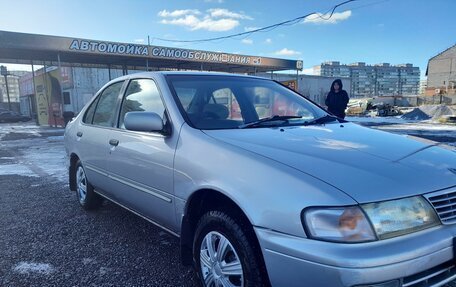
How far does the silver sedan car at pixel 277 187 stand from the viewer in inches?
65.1

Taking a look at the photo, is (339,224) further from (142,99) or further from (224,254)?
(142,99)

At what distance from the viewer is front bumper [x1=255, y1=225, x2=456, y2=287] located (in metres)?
1.56

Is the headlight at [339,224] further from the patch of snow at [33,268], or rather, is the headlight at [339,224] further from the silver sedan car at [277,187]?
the patch of snow at [33,268]

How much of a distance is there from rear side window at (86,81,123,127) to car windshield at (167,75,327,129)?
948 millimetres

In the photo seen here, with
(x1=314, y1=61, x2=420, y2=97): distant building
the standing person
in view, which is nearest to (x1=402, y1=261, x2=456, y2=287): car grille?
the standing person

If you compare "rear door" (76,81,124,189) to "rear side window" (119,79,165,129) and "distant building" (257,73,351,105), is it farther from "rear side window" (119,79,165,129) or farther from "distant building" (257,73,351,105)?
"distant building" (257,73,351,105)

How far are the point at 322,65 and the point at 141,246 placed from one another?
262ft

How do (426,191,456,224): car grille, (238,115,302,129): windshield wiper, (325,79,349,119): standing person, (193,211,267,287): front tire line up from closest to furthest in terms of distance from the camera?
(426,191,456,224): car grille
(193,211,267,287): front tire
(238,115,302,129): windshield wiper
(325,79,349,119): standing person

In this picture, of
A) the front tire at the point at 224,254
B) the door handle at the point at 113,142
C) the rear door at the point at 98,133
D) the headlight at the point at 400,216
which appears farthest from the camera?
the rear door at the point at 98,133

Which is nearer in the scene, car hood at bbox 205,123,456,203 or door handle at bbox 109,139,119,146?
car hood at bbox 205,123,456,203

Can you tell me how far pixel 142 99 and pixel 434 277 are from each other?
101 inches

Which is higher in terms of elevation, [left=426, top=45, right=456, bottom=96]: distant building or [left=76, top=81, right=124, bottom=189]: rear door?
[left=426, top=45, right=456, bottom=96]: distant building

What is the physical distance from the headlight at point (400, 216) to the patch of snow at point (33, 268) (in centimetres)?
260

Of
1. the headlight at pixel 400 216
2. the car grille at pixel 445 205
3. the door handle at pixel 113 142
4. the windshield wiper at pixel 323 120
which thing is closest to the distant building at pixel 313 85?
the windshield wiper at pixel 323 120
